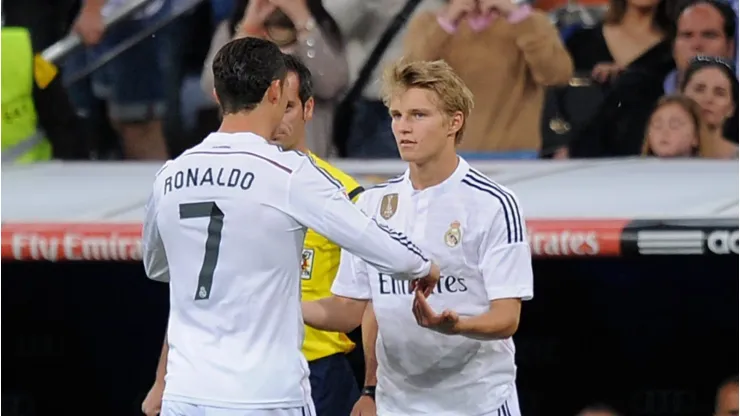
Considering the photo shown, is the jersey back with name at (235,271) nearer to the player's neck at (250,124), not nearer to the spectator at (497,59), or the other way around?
the player's neck at (250,124)

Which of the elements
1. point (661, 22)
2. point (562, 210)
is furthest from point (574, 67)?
point (562, 210)

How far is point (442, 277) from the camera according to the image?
370 centimetres

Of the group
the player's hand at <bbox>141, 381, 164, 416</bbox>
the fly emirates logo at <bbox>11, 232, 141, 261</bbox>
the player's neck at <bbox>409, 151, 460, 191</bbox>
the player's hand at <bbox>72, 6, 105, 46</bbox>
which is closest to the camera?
the player's neck at <bbox>409, 151, 460, 191</bbox>

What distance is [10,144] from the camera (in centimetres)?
637

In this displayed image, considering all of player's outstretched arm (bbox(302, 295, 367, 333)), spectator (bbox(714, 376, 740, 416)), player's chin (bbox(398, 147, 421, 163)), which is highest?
player's chin (bbox(398, 147, 421, 163))

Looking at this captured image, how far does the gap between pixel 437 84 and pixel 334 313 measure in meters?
0.64

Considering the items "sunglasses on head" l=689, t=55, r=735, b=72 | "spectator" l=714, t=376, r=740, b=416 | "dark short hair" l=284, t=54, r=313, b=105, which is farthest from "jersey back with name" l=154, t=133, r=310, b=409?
"sunglasses on head" l=689, t=55, r=735, b=72

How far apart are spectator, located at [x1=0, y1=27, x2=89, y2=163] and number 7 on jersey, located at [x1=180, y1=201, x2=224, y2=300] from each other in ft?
10.6

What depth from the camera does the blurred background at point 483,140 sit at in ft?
19.0

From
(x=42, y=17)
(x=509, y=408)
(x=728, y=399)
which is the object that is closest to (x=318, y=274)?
(x=509, y=408)

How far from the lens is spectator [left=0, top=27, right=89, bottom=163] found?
252 inches

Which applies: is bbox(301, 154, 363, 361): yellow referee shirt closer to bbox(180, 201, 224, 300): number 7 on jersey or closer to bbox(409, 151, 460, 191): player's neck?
bbox(409, 151, 460, 191): player's neck

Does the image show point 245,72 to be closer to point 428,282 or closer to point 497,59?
point 428,282

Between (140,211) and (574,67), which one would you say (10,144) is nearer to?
(140,211)
